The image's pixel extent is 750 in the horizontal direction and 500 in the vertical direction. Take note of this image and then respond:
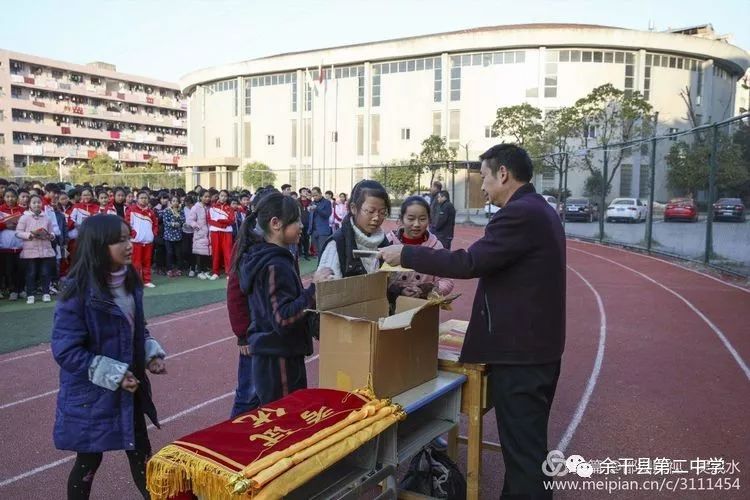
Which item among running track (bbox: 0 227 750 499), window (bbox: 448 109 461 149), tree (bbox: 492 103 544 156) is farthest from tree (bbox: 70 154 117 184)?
running track (bbox: 0 227 750 499)

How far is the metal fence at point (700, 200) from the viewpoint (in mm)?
10674

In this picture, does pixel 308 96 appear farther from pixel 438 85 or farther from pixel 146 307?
pixel 146 307

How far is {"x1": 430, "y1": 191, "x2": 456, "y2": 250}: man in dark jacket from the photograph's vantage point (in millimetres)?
12406

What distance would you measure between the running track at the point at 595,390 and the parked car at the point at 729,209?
1.64 metres

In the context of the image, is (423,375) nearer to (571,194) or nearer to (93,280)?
(93,280)

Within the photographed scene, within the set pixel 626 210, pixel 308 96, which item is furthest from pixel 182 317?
pixel 308 96

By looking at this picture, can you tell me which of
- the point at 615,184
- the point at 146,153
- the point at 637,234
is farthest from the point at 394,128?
the point at 146,153

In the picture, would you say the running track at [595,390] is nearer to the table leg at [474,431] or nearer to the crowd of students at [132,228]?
the table leg at [474,431]

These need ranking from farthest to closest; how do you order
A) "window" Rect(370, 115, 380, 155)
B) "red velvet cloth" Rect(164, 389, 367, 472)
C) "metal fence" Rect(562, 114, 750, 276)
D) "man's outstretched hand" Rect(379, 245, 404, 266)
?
"window" Rect(370, 115, 380, 155) → "metal fence" Rect(562, 114, 750, 276) → "man's outstretched hand" Rect(379, 245, 404, 266) → "red velvet cloth" Rect(164, 389, 367, 472)

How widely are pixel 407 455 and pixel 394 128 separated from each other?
145 ft

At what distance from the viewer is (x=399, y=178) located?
90.3 ft

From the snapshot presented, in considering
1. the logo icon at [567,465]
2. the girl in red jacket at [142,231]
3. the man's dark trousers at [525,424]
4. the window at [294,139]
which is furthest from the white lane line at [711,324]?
the window at [294,139]

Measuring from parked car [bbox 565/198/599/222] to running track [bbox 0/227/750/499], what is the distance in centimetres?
1131

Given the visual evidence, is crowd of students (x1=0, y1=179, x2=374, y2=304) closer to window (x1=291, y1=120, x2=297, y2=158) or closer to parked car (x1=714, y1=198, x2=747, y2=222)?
parked car (x1=714, y1=198, x2=747, y2=222)
